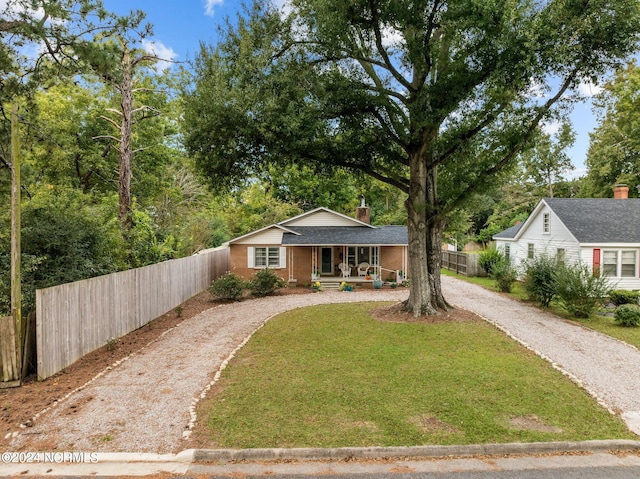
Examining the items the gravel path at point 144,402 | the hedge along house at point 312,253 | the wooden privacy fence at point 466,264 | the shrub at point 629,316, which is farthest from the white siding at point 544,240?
the gravel path at point 144,402

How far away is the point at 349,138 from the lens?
12.2 meters

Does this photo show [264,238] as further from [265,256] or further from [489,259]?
[489,259]

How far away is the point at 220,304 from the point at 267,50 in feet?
33.1

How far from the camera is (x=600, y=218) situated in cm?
1920

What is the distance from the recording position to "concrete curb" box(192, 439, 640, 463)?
4.73 metres

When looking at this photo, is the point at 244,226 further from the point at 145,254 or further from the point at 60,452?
the point at 60,452

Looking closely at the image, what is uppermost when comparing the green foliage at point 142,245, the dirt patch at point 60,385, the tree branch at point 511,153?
the tree branch at point 511,153

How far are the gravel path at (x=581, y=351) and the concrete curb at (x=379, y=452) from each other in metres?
1.71

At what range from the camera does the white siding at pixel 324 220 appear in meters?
23.8

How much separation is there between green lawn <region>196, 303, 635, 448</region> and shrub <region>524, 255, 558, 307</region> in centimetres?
612

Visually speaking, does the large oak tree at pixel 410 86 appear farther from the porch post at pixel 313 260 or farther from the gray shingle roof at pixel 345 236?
the porch post at pixel 313 260

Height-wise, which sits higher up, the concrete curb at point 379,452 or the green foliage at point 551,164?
the green foliage at point 551,164

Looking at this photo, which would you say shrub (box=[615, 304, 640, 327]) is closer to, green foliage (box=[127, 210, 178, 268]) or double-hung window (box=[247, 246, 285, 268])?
double-hung window (box=[247, 246, 285, 268])

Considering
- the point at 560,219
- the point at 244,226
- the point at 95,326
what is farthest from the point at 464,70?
the point at 244,226
